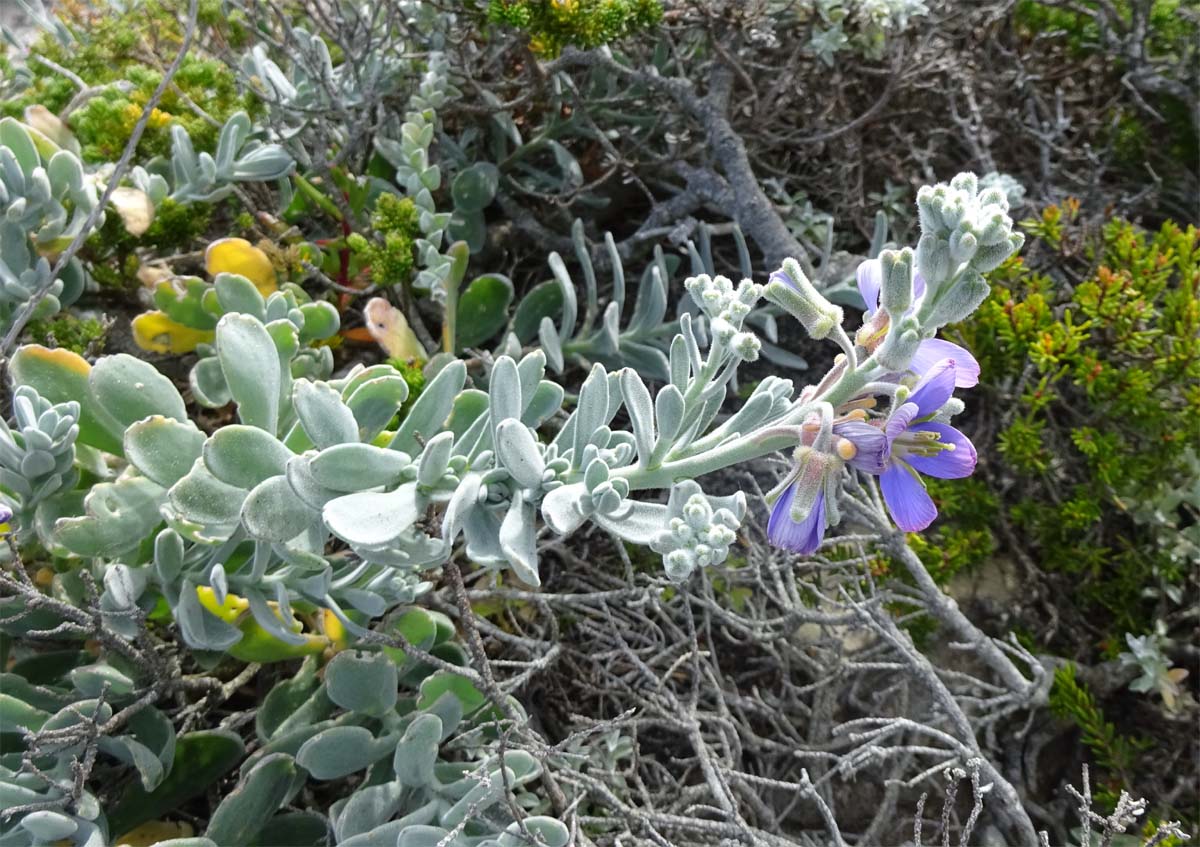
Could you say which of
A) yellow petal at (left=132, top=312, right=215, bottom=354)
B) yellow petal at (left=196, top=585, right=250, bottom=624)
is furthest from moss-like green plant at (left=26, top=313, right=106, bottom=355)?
yellow petal at (left=196, top=585, right=250, bottom=624)

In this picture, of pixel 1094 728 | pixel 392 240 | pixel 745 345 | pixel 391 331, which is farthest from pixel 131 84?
pixel 1094 728

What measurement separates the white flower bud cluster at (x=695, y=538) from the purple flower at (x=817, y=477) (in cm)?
7

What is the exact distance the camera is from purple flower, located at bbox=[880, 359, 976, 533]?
3.09ft

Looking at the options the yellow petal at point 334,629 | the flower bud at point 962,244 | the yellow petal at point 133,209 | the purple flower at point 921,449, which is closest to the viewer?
the flower bud at point 962,244

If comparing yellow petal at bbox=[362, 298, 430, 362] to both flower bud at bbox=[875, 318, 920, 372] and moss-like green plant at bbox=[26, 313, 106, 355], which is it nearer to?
moss-like green plant at bbox=[26, 313, 106, 355]

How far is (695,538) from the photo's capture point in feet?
3.11

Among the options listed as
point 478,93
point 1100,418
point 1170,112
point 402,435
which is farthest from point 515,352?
point 1170,112

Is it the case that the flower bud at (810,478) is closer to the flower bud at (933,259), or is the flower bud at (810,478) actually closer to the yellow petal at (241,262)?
the flower bud at (933,259)

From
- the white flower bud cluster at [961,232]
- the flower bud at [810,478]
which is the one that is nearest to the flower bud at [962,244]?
the white flower bud cluster at [961,232]

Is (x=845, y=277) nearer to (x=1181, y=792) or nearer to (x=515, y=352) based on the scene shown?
(x=515, y=352)

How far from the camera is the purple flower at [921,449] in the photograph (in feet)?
3.09

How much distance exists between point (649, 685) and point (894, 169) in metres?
1.49

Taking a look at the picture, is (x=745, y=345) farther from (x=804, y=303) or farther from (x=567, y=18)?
(x=567, y=18)

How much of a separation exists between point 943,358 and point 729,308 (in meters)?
0.27
